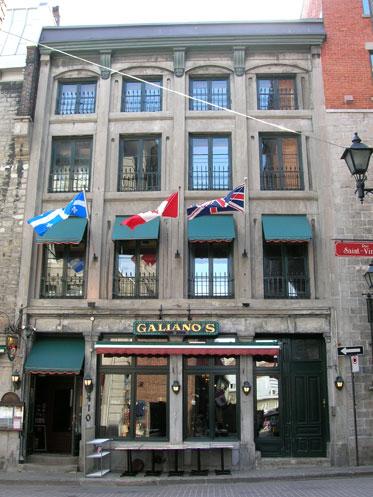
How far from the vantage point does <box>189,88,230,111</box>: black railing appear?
18.1 metres

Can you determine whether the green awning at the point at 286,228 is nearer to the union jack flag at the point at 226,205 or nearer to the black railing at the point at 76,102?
the union jack flag at the point at 226,205

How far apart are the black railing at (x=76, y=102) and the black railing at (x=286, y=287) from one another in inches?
330

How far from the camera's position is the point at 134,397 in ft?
52.4

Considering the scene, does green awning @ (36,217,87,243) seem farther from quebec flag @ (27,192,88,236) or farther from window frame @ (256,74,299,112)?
window frame @ (256,74,299,112)

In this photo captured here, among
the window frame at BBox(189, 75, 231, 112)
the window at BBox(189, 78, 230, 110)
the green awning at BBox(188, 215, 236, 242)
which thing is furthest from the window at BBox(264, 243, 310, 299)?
the window at BBox(189, 78, 230, 110)

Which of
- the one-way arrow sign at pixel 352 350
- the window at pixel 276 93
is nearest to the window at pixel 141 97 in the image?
the window at pixel 276 93

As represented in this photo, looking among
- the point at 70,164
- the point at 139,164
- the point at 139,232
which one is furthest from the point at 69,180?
the point at 139,232

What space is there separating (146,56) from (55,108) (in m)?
3.62

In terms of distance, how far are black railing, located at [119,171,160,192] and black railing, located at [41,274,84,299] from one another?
10.8 feet

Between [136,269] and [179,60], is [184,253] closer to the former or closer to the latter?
[136,269]

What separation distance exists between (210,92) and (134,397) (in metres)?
10.3

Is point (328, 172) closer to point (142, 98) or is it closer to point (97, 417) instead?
point (142, 98)

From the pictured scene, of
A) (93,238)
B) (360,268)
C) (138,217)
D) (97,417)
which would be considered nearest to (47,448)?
(97,417)

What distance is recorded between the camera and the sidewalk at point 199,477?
13766 mm
